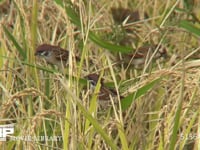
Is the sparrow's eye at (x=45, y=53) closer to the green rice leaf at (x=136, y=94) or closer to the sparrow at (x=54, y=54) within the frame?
the sparrow at (x=54, y=54)

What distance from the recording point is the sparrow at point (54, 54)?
160cm

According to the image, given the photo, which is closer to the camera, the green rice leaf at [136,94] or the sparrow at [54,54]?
the green rice leaf at [136,94]

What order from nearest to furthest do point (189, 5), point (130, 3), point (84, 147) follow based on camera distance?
1. point (84, 147)
2. point (189, 5)
3. point (130, 3)

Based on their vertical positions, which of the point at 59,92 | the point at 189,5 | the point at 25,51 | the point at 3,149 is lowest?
the point at 3,149

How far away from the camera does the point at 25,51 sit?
68.1 inches

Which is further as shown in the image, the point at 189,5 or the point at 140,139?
the point at 189,5

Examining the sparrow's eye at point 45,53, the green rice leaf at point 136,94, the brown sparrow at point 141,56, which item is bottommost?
the green rice leaf at point 136,94

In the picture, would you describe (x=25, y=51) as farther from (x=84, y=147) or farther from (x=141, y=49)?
(x=84, y=147)

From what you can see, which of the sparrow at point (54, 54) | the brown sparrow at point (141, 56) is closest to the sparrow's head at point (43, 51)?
the sparrow at point (54, 54)

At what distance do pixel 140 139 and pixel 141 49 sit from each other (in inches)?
12.7

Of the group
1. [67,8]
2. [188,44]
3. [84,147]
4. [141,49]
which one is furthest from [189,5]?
[84,147]

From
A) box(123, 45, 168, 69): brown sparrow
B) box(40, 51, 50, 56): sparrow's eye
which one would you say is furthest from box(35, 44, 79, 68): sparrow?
box(123, 45, 168, 69): brown sparrow

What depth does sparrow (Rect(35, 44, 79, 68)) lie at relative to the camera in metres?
1.60

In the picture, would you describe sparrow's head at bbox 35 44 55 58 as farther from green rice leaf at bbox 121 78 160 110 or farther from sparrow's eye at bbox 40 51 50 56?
Answer: green rice leaf at bbox 121 78 160 110
